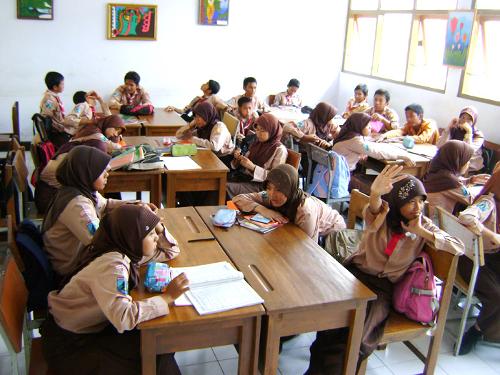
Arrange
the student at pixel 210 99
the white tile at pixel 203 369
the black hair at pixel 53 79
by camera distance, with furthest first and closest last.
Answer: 1. the student at pixel 210 99
2. the black hair at pixel 53 79
3. the white tile at pixel 203 369

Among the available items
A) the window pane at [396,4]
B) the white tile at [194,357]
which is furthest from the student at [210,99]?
the white tile at [194,357]

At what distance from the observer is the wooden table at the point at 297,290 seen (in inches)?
73.5

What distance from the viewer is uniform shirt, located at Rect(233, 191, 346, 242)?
8.50ft

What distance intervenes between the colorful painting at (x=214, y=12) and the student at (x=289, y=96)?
145 cm

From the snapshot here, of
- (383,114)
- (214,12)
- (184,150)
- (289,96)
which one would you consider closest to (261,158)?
(184,150)

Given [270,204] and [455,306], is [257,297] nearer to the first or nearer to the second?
[270,204]

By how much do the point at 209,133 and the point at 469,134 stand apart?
106 inches

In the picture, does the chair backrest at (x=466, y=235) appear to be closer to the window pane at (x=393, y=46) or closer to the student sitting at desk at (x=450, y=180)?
the student sitting at desk at (x=450, y=180)

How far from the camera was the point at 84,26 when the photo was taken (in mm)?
7129

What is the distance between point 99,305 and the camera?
1710mm

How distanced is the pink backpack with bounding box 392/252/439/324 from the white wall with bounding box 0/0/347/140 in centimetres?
616

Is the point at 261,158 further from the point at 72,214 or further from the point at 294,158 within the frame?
the point at 72,214

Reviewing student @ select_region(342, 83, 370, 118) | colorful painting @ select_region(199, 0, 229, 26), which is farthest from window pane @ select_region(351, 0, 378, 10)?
colorful painting @ select_region(199, 0, 229, 26)

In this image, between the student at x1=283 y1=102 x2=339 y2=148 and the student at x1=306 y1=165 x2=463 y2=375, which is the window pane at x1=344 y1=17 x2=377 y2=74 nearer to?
the student at x1=283 y1=102 x2=339 y2=148
